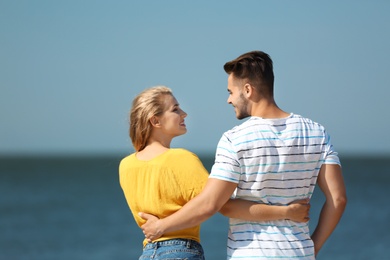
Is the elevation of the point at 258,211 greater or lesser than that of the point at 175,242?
greater

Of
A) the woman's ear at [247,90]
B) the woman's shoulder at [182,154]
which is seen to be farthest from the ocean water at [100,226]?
the woman's ear at [247,90]

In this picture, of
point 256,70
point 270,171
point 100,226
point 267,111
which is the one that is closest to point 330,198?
point 270,171

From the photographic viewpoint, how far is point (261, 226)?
3.08m

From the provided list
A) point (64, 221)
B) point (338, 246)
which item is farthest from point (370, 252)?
point (64, 221)

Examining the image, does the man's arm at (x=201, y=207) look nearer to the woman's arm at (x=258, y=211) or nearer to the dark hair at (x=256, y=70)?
the woman's arm at (x=258, y=211)

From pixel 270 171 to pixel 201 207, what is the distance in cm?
28

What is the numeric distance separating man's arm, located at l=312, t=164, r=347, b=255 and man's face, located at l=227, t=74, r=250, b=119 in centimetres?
36

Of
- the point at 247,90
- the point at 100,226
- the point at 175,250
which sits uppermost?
the point at 247,90

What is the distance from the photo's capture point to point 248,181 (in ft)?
9.96

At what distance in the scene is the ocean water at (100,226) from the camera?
63.1 ft

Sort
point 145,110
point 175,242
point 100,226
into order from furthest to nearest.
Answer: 1. point 100,226
2. point 145,110
3. point 175,242

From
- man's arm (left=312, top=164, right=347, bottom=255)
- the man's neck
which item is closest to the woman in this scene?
man's arm (left=312, top=164, right=347, bottom=255)

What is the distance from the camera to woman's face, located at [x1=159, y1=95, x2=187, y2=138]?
10.7 ft

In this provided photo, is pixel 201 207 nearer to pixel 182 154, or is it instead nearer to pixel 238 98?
pixel 182 154
